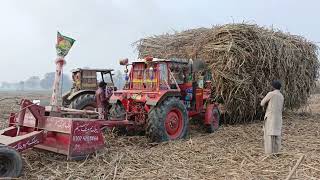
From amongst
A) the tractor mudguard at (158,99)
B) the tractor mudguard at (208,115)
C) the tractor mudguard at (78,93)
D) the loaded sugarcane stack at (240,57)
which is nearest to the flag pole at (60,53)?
the tractor mudguard at (158,99)

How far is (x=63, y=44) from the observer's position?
25.5 feet

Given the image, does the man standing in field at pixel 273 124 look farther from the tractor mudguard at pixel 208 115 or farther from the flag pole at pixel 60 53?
the flag pole at pixel 60 53

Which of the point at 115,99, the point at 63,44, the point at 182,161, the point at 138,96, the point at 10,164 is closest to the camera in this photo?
the point at 10,164

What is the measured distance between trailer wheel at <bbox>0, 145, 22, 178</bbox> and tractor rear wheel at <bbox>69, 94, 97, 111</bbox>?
5.11 meters

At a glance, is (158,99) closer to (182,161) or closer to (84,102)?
(182,161)

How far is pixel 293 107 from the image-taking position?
15461mm

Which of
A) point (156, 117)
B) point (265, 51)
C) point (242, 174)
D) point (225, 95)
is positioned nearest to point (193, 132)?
point (225, 95)

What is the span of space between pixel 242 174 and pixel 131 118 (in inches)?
155

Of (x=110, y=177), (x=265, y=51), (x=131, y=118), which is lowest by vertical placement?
(x=110, y=177)

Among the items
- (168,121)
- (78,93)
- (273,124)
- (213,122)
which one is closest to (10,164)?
(168,121)

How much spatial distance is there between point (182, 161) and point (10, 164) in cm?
294

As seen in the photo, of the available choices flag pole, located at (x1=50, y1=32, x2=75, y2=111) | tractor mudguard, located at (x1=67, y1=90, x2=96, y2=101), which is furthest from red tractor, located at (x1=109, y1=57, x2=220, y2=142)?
flag pole, located at (x1=50, y1=32, x2=75, y2=111)

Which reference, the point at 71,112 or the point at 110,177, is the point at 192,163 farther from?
the point at 71,112

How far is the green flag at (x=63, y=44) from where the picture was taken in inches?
305
